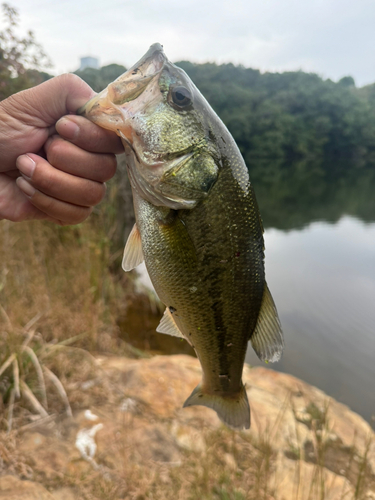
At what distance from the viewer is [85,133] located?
61.8 inches

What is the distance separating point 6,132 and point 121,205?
6.54 m

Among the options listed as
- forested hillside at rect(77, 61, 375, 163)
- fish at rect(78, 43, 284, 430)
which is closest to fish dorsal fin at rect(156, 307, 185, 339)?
fish at rect(78, 43, 284, 430)

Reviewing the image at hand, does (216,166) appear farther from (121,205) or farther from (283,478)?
(121,205)

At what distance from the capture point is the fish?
142 centimetres

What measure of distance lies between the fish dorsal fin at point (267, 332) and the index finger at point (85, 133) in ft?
3.41

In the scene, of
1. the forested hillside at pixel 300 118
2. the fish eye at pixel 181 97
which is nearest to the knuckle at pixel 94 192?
the fish eye at pixel 181 97

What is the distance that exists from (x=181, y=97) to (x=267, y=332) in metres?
1.12

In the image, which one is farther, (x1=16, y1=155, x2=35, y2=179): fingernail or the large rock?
A: the large rock

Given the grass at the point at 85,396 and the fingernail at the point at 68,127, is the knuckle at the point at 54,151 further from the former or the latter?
the grass at the point at 85,396

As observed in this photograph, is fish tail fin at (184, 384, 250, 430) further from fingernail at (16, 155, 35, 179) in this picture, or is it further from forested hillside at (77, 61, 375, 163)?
forested hillside at (77, 61, 375, 163)

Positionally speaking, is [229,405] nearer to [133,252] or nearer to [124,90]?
[133,252]

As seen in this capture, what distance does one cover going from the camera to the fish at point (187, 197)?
56.1 inches

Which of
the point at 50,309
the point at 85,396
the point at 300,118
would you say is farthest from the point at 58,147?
the point at 300,118

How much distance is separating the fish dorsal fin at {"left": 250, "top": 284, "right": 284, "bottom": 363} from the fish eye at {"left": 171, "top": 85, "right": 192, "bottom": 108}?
895mm
